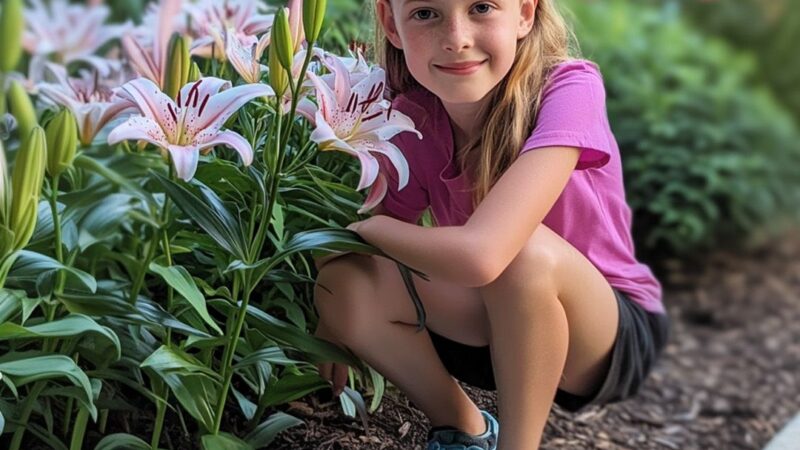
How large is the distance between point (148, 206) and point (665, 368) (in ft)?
5.07

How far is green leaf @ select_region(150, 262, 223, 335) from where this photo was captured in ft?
5.57

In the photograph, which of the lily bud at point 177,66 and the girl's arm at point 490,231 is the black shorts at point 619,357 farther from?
the lily bud at point 177,66

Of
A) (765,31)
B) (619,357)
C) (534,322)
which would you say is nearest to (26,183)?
(534,322)

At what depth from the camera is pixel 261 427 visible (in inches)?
70.5

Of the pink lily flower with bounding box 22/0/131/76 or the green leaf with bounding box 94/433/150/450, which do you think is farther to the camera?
the pink lily flower with bounding box 22/0/131/76

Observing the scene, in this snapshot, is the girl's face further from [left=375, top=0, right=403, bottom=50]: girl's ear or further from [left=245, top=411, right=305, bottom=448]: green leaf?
[left=245, top=411, right=305, bottom=448]: green leaf

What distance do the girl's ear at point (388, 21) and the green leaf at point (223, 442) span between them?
0.59m

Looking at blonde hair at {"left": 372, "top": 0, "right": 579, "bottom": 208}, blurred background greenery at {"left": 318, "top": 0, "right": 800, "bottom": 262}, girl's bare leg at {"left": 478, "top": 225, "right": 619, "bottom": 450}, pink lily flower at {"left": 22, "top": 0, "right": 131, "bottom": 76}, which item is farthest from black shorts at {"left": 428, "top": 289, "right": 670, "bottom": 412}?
blurred background greenery at {"left": 318, "top": 0, "right": 800, "bottom": 262}

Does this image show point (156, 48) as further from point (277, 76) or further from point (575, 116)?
point (575, 116)

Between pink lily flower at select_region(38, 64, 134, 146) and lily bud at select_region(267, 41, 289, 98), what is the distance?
1.01 feet

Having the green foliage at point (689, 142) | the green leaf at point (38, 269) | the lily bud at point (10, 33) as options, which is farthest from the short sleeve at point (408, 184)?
the green foliage at point (689, 142)

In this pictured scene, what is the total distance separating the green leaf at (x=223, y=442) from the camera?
1.68 meters

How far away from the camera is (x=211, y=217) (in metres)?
1.65

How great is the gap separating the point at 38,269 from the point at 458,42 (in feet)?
2.20
